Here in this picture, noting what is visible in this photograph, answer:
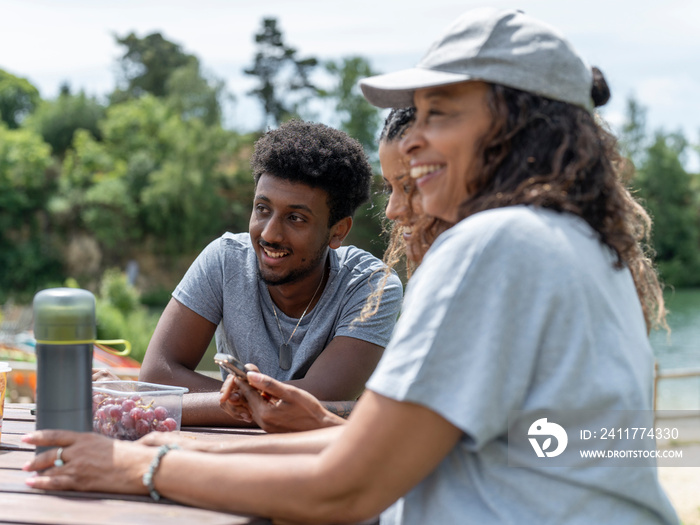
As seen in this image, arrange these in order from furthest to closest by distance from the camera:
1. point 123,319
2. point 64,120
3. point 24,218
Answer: point 64,120 < point 24,218 < point 123,319

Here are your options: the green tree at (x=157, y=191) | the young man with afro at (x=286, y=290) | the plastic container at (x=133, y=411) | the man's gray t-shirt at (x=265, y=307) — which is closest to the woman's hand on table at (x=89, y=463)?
the plastic container at (x=133, y=411)

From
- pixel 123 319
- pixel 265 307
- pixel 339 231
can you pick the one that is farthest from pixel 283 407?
pixel 123 319

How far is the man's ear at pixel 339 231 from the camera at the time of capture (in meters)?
2.91

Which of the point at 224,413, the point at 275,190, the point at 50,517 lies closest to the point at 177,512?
the point at 50,517

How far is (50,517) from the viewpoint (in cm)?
127

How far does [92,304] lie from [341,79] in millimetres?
39203

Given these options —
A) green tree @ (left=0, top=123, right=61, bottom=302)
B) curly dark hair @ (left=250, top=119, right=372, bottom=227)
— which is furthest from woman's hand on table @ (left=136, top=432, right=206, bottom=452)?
green tree @ (left=0, top=123, right=61, bottom=302)

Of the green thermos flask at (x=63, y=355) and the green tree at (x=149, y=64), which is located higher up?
the green tree at (x=149, y=64)

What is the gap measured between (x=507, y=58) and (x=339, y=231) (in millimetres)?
1698

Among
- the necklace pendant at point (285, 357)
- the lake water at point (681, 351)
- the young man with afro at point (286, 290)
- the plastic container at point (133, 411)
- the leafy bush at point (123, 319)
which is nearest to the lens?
the plastic container at point (133, 411)

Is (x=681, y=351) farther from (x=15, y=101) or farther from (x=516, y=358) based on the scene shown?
(x=15, y=101)

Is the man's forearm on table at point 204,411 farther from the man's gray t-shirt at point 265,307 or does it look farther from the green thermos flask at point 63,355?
the green thermos flask at point 63,355

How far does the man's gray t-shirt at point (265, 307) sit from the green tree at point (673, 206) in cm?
3716

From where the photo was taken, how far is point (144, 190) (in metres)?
31.7
